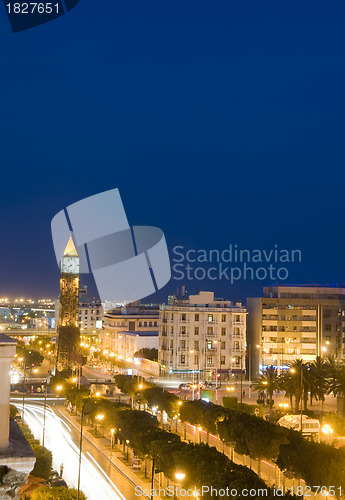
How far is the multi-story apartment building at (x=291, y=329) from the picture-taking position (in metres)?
73.6

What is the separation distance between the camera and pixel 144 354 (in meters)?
79.4

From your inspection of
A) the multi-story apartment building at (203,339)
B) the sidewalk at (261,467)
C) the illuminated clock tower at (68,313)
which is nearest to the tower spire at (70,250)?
the illuminated clock tower at (68,313)

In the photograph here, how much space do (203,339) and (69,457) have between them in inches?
1423

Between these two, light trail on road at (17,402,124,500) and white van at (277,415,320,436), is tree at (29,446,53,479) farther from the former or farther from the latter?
white van at (277,415,320,436)

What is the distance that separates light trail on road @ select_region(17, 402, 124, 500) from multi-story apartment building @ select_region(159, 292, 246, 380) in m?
20.4

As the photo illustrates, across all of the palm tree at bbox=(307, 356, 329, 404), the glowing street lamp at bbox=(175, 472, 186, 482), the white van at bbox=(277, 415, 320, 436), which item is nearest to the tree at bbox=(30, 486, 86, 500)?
the glowing street lamp at bbox=(175, 472, 186, 482)

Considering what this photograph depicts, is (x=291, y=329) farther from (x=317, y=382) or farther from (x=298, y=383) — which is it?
(x=298, y=383)

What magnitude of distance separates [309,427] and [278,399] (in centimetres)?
2064

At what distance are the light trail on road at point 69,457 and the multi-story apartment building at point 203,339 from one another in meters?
20.4

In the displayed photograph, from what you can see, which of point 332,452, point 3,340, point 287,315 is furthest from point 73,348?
point 3,340

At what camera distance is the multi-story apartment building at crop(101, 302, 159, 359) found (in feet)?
283

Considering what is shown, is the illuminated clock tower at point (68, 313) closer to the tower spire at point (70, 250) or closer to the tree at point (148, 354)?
the tower spire at point (70, 250)

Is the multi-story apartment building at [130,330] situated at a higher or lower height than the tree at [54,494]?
higher

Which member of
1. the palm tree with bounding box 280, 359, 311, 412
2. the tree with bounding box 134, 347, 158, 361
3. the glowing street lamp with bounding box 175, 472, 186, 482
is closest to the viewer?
the glowing street lamp with bounding box 175, 472, 186, 482
